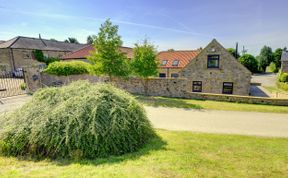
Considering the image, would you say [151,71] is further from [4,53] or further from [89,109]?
[4,53]

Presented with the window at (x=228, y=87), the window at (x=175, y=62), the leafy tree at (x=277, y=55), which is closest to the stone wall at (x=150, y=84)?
the window at (x=228, y=87)

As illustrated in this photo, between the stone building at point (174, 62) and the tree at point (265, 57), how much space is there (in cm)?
4226

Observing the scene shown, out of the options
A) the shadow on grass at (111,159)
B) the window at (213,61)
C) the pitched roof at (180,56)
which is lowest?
the shadow on grass at (111,159)

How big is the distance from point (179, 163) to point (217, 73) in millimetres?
16486

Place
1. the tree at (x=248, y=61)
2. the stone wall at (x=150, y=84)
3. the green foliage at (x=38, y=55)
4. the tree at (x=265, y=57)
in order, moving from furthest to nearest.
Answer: the tree at (x=265, y=57), the tree at (x=248, y=61), the green foliage at (x=38, y=55), the stone wall at (x=150, y=84)

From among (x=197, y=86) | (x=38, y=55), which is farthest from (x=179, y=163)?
(x=38, y=55)

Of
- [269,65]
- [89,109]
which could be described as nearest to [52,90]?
[89,109]

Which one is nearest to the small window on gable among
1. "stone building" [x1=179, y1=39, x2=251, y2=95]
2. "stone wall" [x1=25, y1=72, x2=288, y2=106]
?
"stone wall" [x1=25, y1=72, x2=288, y2=106]

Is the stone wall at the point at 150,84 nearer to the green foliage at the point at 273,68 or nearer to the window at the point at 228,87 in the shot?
the window at the point at 228,87

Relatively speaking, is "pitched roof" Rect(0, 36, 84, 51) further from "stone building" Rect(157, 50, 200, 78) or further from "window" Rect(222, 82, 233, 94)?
"window" Rect(222, 82, 233, 94)

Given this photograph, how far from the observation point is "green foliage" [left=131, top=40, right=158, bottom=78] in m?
14.5

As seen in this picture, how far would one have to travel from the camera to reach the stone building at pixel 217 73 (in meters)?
18.0

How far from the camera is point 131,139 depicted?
5457 mm

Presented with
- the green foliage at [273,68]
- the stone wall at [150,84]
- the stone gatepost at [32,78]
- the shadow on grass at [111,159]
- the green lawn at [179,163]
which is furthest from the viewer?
the green foliage at [273,68]
